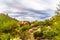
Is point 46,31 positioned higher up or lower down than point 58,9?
lower down

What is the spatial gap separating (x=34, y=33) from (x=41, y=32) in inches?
26.6

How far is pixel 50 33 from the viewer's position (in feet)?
69.4

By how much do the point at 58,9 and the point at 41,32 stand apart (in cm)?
373

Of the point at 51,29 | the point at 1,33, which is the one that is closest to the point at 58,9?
the point at 51,29

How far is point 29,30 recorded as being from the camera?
74.6ft

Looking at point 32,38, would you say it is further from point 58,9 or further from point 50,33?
point 58,9

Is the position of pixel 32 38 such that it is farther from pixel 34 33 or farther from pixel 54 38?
pixel 54 38

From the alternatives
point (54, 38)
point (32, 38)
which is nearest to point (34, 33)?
point (32, 38)

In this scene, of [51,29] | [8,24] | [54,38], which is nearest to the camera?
[54,38]

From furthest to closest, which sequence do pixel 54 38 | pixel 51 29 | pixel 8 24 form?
pixel 8 24 < pixel 51 29 < pixel 54 38

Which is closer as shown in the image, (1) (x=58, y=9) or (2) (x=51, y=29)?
(2) (x=51, y=29)

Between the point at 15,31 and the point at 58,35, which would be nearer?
the point at 58,35

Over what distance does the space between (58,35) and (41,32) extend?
5.48ft

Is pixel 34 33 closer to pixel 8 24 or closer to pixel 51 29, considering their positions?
pixel 51 29
